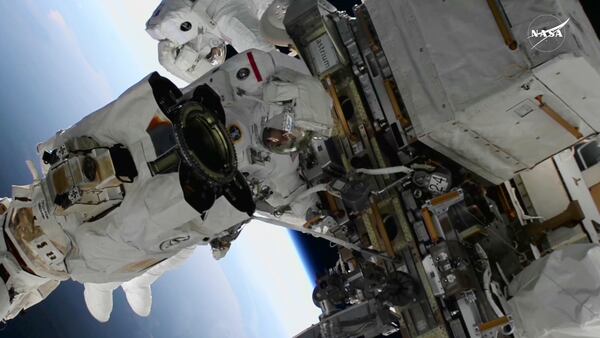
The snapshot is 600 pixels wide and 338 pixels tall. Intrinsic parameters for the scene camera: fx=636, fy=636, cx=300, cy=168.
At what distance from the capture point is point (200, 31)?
4.67m

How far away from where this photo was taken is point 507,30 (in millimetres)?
3209

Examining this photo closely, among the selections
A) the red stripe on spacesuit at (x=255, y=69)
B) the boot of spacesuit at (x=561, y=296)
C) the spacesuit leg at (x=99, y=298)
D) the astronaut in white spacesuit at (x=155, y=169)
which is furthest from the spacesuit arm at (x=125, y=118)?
the boot of spacesuit at (x=561, y=296)

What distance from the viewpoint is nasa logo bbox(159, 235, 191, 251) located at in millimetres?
→ 3301

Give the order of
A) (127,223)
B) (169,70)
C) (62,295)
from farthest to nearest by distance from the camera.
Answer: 1. (62,295)
2. (169,70)
3. (127,223)

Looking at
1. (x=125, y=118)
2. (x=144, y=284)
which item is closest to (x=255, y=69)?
(x=125, y=118)

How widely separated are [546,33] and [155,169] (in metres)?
1.97

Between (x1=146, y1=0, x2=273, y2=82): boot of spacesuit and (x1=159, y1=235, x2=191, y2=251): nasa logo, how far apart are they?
1614 millimetres

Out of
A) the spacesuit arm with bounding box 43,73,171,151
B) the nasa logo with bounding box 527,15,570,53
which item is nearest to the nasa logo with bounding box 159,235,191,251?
the spacesuit arm with bounding box 43,73,171,151

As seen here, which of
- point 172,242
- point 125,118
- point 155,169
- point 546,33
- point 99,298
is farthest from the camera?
point 99,298

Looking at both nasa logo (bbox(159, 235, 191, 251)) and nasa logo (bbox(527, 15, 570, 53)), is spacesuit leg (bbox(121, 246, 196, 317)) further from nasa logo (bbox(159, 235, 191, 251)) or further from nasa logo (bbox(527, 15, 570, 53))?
nasa logo (bbox(527, 15, 570, 53))

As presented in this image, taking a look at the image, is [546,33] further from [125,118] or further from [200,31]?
[200,31]

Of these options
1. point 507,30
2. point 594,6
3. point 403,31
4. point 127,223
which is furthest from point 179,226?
point 594,6

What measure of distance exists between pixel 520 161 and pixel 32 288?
3.09 m

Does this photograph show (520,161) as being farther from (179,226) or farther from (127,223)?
(127,223)
